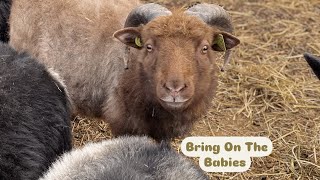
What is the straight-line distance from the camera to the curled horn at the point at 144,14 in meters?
4.38

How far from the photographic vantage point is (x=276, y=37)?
752 cm

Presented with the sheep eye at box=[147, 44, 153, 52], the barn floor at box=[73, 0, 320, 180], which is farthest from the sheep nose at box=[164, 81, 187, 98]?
the barn floor at box=[73, 0, 320, 180]

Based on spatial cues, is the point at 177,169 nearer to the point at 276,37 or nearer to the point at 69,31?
the point at 69,31

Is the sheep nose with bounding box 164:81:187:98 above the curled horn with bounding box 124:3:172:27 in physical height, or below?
below

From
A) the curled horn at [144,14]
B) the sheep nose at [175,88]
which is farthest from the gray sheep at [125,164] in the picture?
the curled horn at [144,14]

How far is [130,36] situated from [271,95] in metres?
2.56

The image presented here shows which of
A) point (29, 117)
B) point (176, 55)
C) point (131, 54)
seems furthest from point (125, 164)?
point (131, 54)

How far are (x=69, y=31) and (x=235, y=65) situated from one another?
2577 mm

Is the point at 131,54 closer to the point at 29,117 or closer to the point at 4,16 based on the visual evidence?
the point at 29,117

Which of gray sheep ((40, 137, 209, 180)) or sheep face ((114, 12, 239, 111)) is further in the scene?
sheep face ((114, 12, 239, 111))

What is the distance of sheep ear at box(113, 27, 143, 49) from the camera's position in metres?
4.30

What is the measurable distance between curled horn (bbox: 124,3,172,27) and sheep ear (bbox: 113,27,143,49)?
0.54 ft

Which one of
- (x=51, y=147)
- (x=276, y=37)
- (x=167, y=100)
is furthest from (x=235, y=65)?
(x=51, y=147)

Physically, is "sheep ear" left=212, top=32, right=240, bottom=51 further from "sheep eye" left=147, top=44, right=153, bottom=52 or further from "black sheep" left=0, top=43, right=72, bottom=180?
"black sheep" left=0, top=43, right=72, bottom=180
